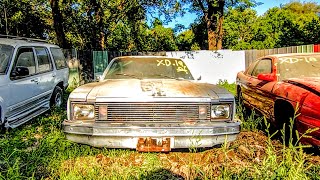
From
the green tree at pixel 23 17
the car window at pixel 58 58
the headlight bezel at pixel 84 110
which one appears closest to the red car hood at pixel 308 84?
the headlight bezel at pixel 84 110

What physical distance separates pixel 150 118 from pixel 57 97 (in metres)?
4.85

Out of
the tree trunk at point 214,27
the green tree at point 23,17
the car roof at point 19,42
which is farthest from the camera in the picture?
the green tree at point 23,17

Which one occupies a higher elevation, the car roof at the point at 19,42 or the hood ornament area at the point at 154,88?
the car roof at the point at 19,42

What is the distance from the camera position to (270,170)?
11.2 ft

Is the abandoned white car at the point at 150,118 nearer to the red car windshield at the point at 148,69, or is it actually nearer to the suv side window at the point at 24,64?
the red car windshield at the point at 148,69

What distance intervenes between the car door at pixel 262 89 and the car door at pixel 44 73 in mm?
4651

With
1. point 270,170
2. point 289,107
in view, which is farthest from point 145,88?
point 289,107

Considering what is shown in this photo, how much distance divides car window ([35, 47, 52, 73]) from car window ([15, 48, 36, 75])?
1.06ft

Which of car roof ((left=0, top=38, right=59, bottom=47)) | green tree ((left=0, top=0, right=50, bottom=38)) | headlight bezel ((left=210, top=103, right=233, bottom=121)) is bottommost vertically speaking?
headlight bezel ((left=210, top=103, right=233, bottom=121))

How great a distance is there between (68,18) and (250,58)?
1362 centimetres

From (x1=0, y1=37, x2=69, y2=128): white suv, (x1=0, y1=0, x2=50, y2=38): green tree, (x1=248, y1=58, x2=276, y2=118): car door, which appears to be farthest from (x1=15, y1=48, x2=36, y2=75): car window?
(x1=0, y1=0, x2=50, y2=38): green tree

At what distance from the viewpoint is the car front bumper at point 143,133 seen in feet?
12.6

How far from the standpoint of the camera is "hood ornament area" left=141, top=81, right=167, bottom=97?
13.5 feet

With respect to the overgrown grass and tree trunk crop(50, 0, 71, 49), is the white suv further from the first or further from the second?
tree trunk crop(50, 0, 71, 49)
